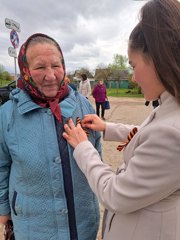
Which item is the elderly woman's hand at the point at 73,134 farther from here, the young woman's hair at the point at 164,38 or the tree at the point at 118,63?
the tree at the point at 118,63

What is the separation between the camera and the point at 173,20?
2.94 ft

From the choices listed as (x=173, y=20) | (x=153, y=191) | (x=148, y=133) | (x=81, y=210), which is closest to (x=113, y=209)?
(x=153, y=191)

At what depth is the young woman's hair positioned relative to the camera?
89 cm

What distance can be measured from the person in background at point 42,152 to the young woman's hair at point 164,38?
25.8 inches

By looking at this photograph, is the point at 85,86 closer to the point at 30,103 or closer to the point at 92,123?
the point at 92,123

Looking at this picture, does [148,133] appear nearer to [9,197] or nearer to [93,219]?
[93,219]

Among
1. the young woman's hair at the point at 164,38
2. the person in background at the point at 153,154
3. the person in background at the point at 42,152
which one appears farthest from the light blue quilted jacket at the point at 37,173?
the young woman's hair at the point at 164,38

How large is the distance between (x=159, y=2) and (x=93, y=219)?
130 cm

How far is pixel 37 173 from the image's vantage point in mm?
1380

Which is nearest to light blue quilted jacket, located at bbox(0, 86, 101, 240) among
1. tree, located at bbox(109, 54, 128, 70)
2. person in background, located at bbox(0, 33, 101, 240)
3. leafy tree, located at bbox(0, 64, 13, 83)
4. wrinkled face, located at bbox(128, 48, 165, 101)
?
person in background, located at bbox(0, 33, 101, 240)

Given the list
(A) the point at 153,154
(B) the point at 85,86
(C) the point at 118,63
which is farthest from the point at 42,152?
(C) the point at 118,63

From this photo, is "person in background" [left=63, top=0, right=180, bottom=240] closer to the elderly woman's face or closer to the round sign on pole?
the elderly woman's face

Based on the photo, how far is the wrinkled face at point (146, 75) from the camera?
971 millimetres

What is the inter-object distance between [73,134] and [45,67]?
434 mm
